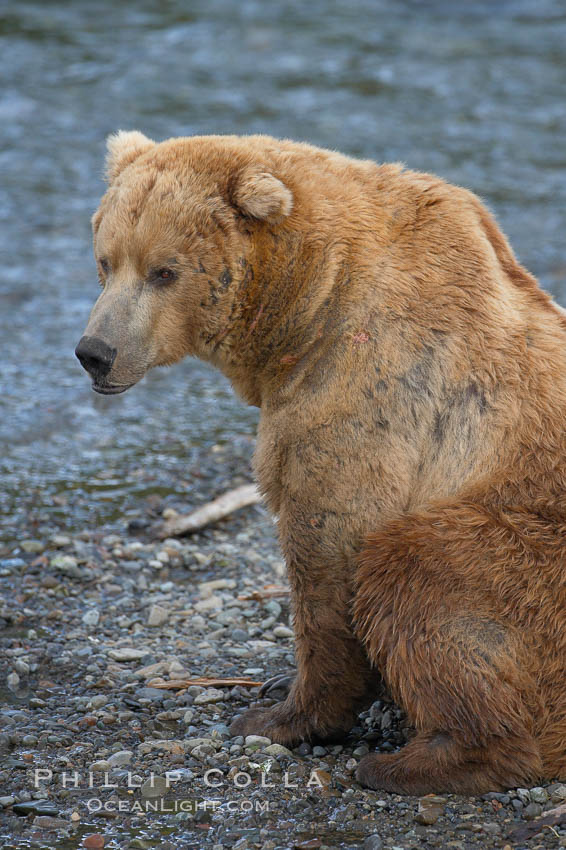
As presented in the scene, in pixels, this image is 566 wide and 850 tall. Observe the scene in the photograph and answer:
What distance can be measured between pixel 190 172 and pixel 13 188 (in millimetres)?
9186

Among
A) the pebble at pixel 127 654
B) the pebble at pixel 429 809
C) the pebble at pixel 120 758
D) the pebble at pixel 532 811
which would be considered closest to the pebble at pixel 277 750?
the pebble at pixel 120 758

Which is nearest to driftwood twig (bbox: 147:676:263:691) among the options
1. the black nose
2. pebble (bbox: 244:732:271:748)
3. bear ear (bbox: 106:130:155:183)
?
pebble (bbox: 244:732:271:748)

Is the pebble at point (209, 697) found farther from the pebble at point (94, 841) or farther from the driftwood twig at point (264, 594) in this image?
the pebble at point (94, 841)

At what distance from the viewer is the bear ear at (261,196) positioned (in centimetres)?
429

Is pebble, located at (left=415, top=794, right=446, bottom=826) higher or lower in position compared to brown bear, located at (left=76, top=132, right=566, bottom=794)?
lower

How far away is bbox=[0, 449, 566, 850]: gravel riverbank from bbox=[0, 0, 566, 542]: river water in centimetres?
74

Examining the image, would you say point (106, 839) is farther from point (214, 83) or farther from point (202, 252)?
point (214, 83)

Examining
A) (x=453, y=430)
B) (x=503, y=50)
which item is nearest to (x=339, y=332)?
(x=453, y=430)

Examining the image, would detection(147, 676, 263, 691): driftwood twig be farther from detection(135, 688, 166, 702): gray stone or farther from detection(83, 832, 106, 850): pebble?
detection(83, 832, 106, 850): pebble

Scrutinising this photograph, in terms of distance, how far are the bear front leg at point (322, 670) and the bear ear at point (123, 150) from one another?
6.08 feet

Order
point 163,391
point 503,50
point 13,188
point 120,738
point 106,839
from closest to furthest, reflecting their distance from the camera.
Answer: point 106,839
point 120,738
point 163,391
point 13,188
point 503,50

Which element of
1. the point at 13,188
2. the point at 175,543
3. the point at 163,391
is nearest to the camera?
the point at 175,543

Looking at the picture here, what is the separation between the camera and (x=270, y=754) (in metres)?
4.49

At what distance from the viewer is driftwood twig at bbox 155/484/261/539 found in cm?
675
